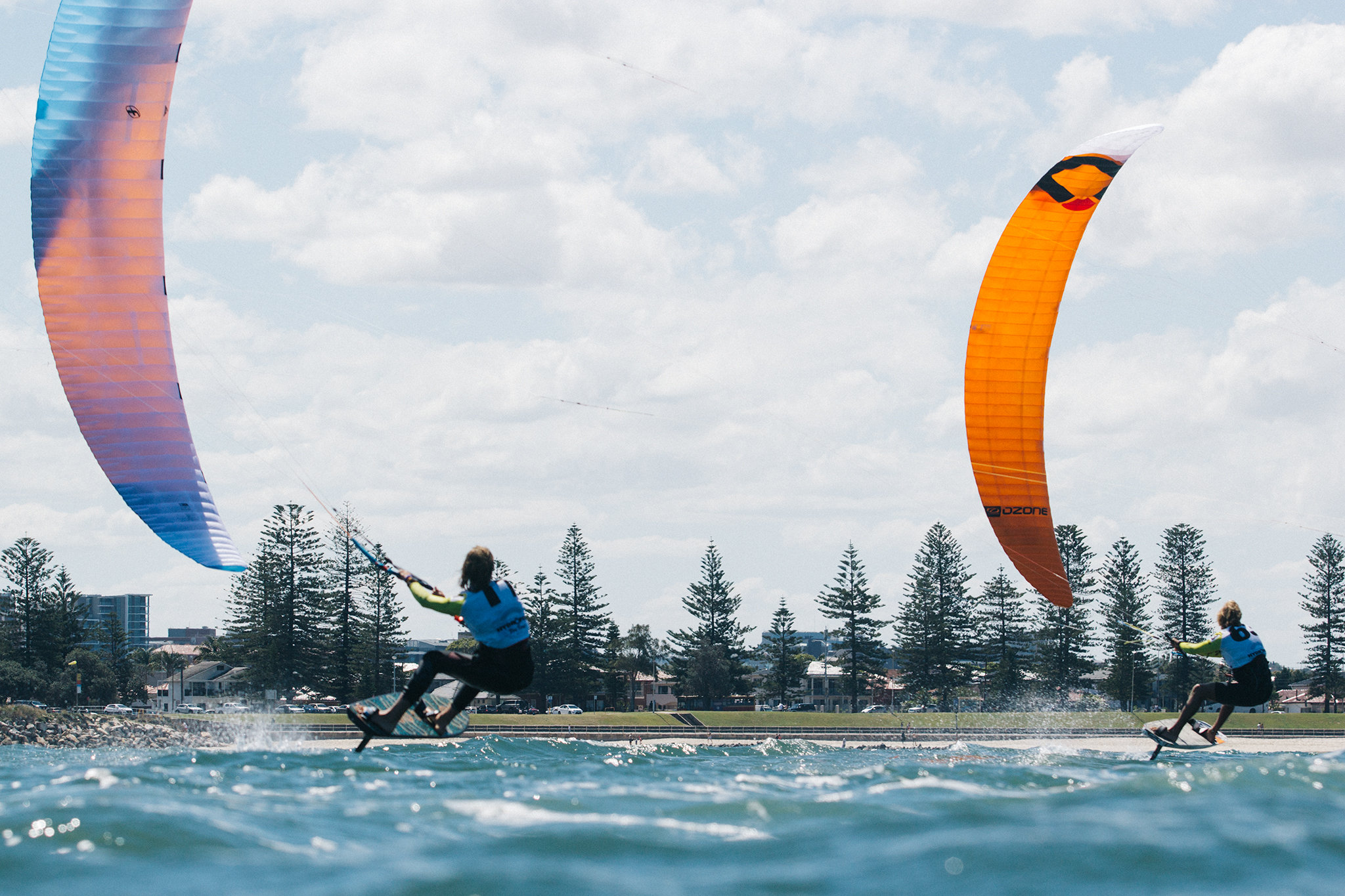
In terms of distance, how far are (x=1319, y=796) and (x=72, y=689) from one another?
69.2 metres

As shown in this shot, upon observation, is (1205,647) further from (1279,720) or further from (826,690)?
(826,690)

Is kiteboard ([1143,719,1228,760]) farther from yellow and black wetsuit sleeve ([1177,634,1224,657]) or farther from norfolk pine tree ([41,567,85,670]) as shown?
norfolk pine tree ([41,567,85,670])

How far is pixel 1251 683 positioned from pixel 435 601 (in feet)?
23.8

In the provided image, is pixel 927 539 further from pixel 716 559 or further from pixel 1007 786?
pixel 1007 786

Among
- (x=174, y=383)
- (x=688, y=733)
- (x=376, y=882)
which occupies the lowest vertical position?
(x=688, y=733)

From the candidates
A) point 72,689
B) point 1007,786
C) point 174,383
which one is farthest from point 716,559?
point 1007,786

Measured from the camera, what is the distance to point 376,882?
481cm

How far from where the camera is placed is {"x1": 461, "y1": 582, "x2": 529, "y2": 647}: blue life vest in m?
8.90

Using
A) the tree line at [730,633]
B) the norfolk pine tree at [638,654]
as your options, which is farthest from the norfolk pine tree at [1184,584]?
the norfolk pine tree at [638,654]

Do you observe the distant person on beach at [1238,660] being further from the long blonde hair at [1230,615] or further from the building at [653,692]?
the building at [653,692]

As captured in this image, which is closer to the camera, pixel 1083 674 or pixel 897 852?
pixel 897 852

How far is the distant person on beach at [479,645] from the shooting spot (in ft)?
29.1

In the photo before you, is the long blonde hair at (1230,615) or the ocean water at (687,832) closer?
the ocean water at (687,832)

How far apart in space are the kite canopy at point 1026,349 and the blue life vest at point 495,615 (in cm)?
1140
